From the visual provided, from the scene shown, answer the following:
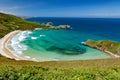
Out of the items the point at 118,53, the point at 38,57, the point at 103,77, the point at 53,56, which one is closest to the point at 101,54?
the point at 118,53

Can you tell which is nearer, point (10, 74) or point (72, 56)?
point (10, 74)

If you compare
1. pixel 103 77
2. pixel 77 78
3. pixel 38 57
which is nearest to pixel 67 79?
pixel 77 78

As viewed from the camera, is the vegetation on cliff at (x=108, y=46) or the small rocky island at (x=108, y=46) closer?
the small rocky island at (x=108, y=46)

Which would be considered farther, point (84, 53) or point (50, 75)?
point (84, 53)

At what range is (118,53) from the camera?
115m

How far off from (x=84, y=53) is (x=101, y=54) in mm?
9331

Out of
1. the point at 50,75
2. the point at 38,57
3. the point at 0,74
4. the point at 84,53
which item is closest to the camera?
the point at 0,74

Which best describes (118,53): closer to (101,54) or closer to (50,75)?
(101,54)

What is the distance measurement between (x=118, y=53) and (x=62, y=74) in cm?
10333

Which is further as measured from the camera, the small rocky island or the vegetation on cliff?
the vegetation on cliff

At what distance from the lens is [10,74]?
51.9ft

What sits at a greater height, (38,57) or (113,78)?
(113,78)

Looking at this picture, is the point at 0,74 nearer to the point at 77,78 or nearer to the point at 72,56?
the point at 77,78

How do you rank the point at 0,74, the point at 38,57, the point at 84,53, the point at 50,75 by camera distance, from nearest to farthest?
1. the point at 0,74
2. the point at 50,75
3. the point at 38,57
4. the point at 84,53
